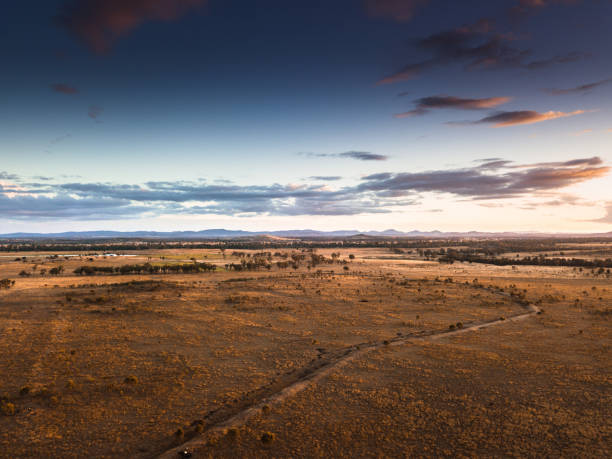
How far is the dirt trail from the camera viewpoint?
1500 cm

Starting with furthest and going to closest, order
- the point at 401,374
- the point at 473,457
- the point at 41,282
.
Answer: the point at 41,282 → the point at 401,374 → the point at 473,457

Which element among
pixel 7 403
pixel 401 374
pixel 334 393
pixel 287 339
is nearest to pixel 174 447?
pixel 334 393

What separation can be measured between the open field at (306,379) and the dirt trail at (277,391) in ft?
0.37

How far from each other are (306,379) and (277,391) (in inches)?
88.4

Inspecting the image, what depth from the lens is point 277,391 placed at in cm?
1956

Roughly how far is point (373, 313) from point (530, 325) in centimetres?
1495

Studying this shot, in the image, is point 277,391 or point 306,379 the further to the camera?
point 306,379

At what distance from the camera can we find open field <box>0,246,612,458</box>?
14961 mm

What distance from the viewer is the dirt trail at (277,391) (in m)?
15.0

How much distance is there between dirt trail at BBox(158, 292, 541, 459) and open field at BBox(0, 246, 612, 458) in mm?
111

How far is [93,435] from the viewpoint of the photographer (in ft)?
50.5

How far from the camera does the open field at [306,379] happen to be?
14961 mm

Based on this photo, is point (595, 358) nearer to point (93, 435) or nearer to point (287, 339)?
point (287, 339)

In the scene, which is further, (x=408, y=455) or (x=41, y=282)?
(x=41, y=282)
